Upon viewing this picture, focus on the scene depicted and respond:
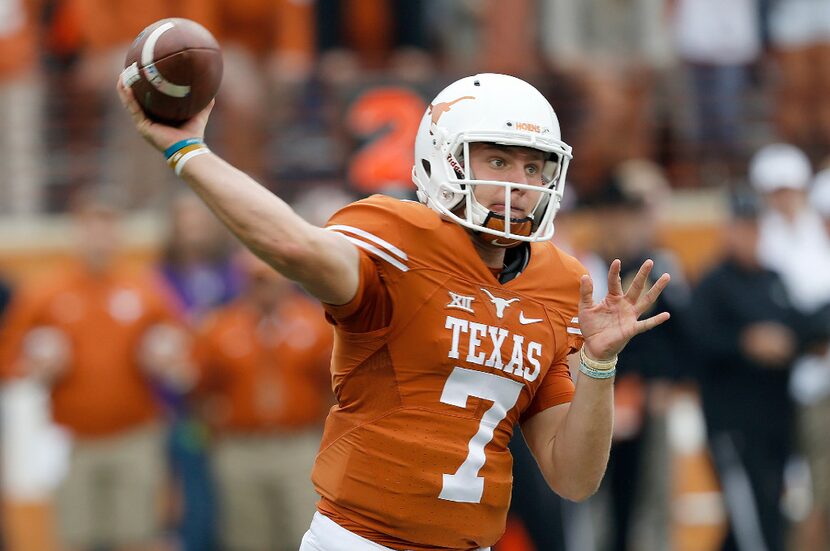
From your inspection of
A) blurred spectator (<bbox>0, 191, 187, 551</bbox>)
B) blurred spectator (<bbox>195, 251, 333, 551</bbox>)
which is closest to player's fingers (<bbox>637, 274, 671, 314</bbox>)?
blurred spectator (<bbox>195, 251, 333, 551</bbox>)

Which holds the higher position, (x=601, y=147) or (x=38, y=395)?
(x=601, y=147)

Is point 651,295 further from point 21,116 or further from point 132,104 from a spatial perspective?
point 21,116

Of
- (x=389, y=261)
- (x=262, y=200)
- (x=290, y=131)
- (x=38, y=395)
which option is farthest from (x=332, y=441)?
(x=290, y=131)

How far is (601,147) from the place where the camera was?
10.7 m

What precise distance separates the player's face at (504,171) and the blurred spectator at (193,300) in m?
4.91

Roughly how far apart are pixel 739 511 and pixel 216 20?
4.76 metres

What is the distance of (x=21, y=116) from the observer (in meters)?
10.5

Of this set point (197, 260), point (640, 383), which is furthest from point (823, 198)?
point (197, 260)

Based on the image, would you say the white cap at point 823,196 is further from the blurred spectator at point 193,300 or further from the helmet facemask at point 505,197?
the helmet facemask at point 505,197

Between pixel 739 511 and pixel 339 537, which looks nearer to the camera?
pixel 339 537

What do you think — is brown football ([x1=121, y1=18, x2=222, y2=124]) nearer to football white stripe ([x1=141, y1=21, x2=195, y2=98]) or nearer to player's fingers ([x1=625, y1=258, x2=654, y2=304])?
football white stripe ([x1=141, y1=21, x2=195, y2=98])

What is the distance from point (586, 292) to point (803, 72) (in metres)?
8.15

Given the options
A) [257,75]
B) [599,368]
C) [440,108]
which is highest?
[440,108]

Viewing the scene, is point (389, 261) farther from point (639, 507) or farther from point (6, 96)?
point (6, 96)
